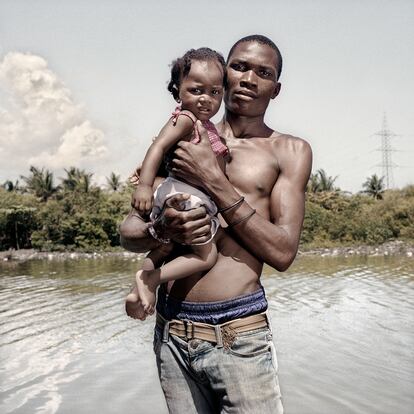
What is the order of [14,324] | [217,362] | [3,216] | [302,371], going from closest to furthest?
[217,362] < [302,371] < [14,324] < [3,216]

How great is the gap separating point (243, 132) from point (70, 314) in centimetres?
1300

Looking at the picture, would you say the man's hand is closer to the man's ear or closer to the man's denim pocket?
the man's denim pocket

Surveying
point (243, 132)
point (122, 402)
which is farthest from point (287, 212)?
point (122, 402)

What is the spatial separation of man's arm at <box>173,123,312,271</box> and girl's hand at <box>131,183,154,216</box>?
125mm

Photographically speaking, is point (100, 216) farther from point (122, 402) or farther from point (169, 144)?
point (169, 144)

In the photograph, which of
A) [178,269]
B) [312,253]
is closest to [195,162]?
[178,269]

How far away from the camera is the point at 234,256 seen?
6.88 feet

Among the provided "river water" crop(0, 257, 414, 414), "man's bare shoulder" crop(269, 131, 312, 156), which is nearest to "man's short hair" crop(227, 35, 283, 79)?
"man's bare shoulder" crop(269, 131, 312, 156)

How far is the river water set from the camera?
8070mm

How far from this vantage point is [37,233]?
38219 millimetres

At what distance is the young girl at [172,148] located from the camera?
6.66ft

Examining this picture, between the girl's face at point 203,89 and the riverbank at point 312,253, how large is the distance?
32535mm

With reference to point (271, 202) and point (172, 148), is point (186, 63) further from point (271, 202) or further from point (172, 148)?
point (271, 202)

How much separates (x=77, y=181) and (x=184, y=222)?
43.2m
